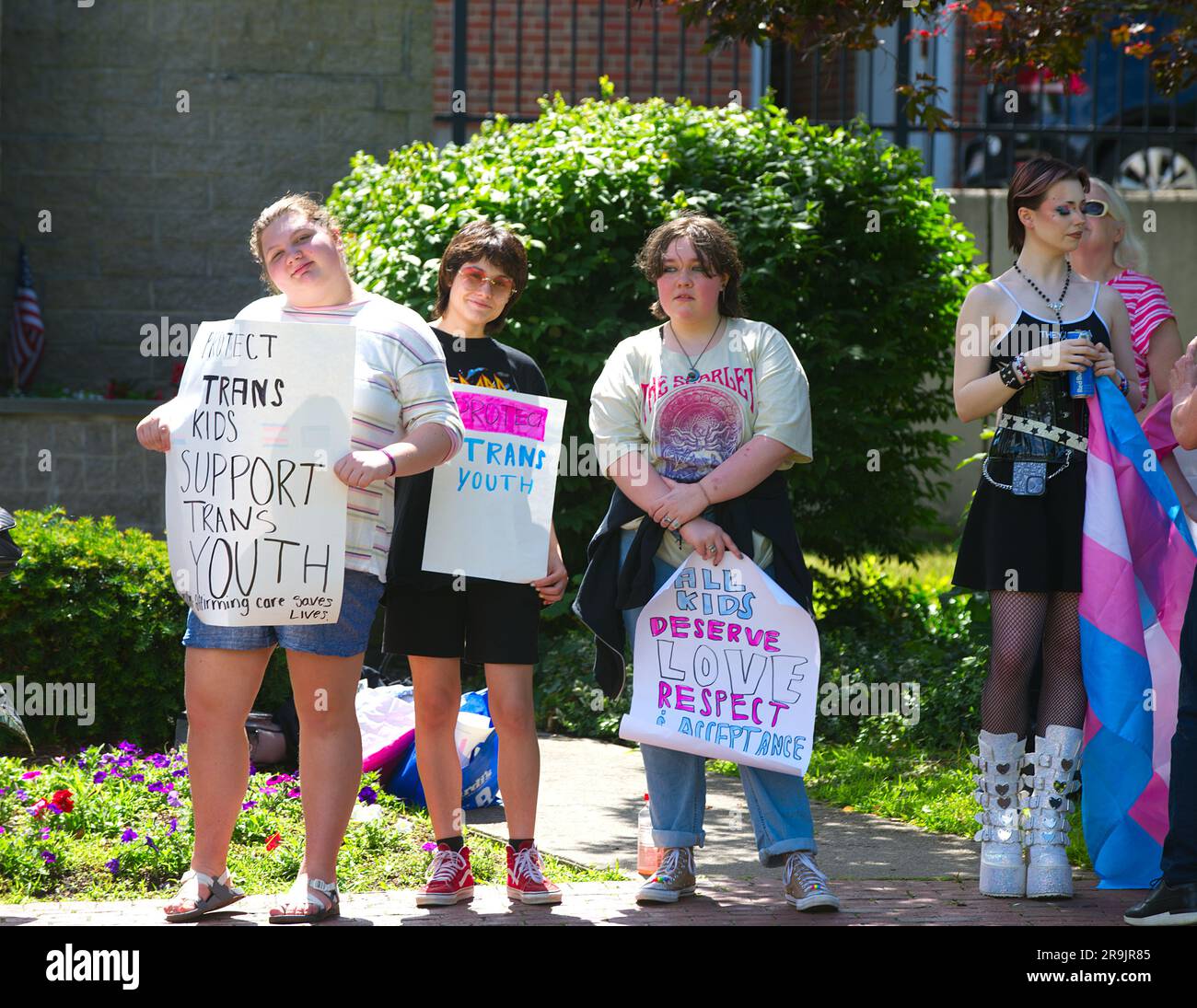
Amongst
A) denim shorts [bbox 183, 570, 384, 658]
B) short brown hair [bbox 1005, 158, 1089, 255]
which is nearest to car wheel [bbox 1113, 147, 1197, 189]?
short brown hair [bbox 1005, 158, 1089, 255]

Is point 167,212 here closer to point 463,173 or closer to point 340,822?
point 463,173

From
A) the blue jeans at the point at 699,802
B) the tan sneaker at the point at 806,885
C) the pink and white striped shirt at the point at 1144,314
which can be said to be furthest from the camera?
the pink and white striped shirt at the point at 1144,314

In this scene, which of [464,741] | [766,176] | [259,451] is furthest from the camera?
[766,176]

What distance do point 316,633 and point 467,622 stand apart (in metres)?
0.52

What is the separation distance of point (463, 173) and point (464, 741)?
3459 mm

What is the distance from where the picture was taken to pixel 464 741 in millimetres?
5445

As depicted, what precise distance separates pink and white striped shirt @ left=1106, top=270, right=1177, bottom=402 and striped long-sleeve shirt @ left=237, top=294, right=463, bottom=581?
216 centimetres

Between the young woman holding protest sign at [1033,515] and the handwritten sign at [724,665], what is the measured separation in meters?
0.56

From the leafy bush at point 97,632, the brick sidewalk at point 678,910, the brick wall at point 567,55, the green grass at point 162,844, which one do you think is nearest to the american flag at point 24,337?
the brick wall at point 567,55

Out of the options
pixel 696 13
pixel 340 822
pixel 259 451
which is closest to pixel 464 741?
pixel 340 822

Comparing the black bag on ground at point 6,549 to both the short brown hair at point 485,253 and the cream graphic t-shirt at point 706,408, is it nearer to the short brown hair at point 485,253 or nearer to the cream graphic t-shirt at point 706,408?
the short brown hair at point 485,253

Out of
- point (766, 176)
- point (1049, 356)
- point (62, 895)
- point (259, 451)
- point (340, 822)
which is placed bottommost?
point (62, 895)

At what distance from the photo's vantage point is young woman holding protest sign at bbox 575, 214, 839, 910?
4.37 m

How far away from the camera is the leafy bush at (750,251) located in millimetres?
7523
